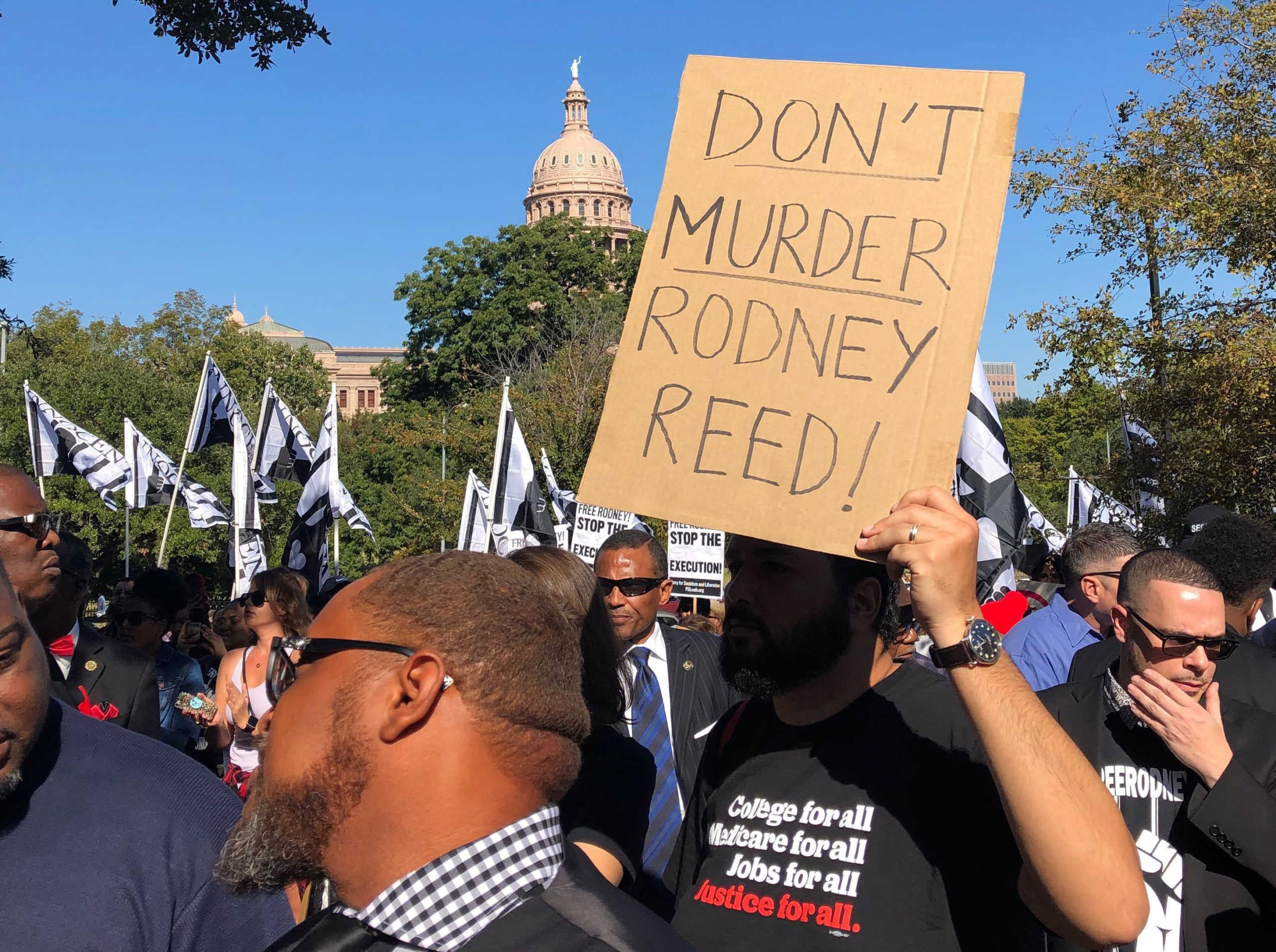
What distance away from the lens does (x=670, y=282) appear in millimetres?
2221

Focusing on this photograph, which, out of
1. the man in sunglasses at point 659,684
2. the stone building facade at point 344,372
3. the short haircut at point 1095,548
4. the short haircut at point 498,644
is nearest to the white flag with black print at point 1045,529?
the short haircut at point 1095,548

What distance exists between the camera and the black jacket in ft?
5.21

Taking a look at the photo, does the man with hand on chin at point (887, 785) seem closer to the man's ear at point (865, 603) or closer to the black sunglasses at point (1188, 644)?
the man's ear at point (865, 603)

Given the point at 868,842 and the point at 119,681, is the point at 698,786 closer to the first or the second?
the point at 868,842

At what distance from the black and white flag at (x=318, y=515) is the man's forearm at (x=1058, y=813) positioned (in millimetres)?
9592

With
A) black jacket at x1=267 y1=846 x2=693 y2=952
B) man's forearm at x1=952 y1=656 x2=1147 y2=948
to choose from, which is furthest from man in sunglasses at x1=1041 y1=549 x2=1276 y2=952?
black jacket at x1=267 y1=846 x2=693 y2=952

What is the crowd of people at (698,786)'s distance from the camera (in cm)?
171

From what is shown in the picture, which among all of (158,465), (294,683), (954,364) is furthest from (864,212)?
(158,465)

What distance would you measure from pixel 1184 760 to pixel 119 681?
162 inches

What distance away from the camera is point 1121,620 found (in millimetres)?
3508

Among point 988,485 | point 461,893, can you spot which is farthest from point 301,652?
point 988,485

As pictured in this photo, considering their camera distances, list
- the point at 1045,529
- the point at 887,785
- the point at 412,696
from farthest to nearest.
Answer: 1. the point at 1045,529
2. the point at 887,785
3. the point at 412,696

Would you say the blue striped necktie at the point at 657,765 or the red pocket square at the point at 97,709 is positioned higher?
the blue striped necktie at the point at 657,765

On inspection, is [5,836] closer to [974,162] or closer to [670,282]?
[670,282]
